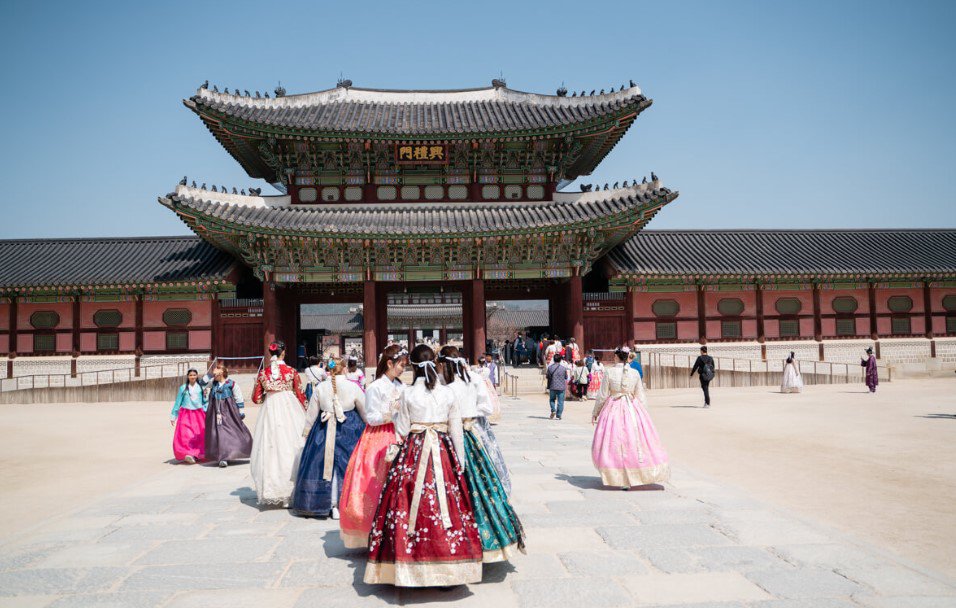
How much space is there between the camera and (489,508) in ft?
15.8

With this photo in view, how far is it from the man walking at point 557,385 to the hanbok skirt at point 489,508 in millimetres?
9517

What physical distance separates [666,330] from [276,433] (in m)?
18.8

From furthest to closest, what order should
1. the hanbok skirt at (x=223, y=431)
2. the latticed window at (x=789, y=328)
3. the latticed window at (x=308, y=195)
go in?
the latticed window at (x=789, y=328) → the latticed window at (x=308, y=195) → the hanbok skirt at (x=223, y=431)

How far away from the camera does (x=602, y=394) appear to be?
8.46m

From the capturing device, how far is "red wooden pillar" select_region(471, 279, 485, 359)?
71.0 ft

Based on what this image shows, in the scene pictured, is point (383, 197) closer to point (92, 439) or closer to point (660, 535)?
point (92, 439)

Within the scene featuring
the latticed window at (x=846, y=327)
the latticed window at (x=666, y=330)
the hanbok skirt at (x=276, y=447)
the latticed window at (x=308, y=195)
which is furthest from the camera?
the latticed window at (x=846, y=327)

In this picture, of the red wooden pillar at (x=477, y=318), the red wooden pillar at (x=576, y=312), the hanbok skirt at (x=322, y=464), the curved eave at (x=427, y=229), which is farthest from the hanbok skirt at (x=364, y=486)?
the red wooden pillar at (x=576, y=312)

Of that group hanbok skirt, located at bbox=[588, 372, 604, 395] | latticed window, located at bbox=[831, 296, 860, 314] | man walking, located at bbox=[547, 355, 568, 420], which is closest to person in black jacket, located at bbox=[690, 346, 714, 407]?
hanbok skirt, located at bbox=[588, 372, 604, 395]

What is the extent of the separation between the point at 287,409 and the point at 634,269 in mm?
17738

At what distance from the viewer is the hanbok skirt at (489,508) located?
4.80 metres

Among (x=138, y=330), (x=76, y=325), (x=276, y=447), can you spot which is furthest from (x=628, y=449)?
(x=76, y=325)

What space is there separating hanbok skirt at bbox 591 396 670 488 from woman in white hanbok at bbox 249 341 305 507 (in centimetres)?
355

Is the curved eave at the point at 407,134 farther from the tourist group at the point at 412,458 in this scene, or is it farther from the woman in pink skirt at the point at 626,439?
the woman in pink skirt at the point at 626,439
